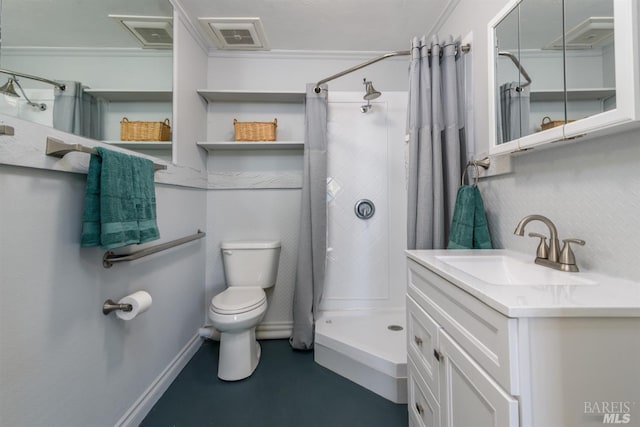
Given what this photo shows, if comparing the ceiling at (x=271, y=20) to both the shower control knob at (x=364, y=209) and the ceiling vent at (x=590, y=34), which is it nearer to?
the ceiling vent at (x=590, y=34)

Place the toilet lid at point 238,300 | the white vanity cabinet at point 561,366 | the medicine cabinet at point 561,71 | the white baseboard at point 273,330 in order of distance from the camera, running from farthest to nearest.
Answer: the white baseboard at point 273,330
the toilet lid at point 238,300
the medicine cabinet at point 561,71
the white vanity cabinet at point 561,366

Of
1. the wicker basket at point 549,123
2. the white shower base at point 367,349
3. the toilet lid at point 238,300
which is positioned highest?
Answer: the wicker basket at point 549,123

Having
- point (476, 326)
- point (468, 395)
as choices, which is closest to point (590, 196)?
point (476, 326)

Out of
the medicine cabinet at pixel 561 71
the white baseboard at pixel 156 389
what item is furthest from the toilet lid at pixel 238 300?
the medicine cabinet at pixel 561 71

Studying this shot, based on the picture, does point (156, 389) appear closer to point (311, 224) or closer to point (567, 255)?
point (311, 224)

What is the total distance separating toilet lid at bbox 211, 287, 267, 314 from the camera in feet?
5.26

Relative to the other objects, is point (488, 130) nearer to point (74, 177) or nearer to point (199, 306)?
point (74, 177)

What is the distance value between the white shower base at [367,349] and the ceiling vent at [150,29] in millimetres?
2058

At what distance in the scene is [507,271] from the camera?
1.01 m

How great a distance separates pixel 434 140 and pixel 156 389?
212 cm

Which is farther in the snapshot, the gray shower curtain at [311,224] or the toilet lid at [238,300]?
the gray shower curtain at [311,224]

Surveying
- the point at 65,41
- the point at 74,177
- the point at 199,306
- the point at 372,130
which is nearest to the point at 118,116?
the point at 65,41

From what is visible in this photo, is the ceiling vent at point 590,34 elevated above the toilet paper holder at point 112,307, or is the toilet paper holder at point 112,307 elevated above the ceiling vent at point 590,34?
the ceiling vent at point 590,34

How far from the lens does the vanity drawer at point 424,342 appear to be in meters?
0.92
